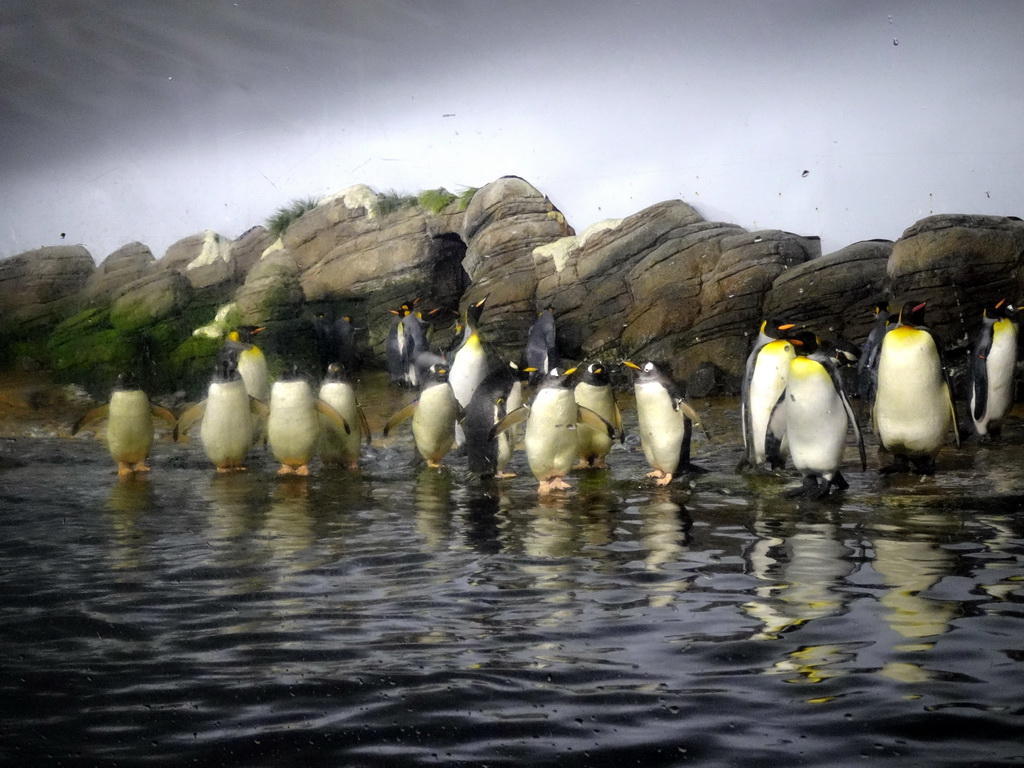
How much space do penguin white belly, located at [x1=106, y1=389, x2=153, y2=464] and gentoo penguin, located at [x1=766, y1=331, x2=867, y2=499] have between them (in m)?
3.56

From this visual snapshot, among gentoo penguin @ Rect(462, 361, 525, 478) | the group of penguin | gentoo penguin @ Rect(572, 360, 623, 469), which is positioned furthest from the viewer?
gentoo penguin @ Rect(572, 360, 623, 469)

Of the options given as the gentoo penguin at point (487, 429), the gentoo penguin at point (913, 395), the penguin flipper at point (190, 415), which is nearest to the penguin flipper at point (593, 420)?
the gentoo penguin at point (487, 429)

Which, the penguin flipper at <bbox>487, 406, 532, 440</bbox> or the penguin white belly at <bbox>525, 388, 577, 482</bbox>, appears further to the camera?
the penguin flipper at <bbox>487, 406, 532, 440</bbox>

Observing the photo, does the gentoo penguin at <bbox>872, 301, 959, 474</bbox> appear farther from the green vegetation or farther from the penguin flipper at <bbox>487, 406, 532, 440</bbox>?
the green vegetation

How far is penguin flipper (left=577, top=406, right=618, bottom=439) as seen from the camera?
17.4ft

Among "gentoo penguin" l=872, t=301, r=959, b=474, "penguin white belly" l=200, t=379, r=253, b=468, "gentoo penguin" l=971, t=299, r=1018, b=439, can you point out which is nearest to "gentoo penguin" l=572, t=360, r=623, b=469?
"gentoo penguin" l=872, t=301, r=959, b=474

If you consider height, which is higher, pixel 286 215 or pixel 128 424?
pixel 286 215

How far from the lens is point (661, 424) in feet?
16.9

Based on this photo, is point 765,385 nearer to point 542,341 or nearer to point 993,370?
point 993,370

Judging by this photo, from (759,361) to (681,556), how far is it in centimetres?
215

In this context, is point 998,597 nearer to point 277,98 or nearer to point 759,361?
point 759,361

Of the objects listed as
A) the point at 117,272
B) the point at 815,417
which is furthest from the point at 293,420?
the point at 117,272

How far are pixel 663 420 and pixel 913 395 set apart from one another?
124cm

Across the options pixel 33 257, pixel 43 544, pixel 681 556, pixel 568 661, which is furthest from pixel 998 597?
pixel 33 257
